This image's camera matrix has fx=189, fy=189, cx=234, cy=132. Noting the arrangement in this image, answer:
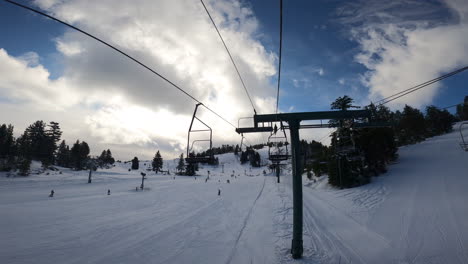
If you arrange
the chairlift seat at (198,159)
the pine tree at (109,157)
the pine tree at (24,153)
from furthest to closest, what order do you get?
the pine tree at (109,157) → the pine tree at (24,153) → the chairlift seat at (198,159)

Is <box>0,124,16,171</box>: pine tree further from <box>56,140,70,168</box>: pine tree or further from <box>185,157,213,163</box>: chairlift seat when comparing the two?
<box>185,157,213,163</box>: chairlift seat

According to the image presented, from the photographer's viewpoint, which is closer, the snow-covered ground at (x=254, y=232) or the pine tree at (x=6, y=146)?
the snow-covered ground at (x=254, y=232)

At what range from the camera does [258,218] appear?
51.6 feet

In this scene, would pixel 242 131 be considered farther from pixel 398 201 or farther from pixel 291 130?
pixel 398 201

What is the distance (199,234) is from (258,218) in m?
5.67

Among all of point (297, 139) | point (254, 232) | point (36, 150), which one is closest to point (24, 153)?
point (36, 150)

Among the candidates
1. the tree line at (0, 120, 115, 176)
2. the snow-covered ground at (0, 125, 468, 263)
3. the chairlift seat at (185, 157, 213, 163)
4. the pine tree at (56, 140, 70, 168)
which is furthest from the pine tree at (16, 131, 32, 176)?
the chairlift seat at (185, 157, 213, 163)

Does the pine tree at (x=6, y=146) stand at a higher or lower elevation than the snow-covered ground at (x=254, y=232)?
higher

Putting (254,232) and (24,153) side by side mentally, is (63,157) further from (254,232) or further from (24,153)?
(254,232)

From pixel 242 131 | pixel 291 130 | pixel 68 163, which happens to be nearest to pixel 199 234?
pixel 242 131

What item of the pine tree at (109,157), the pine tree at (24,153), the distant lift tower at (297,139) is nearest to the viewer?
the distant lift tower at (297,139)

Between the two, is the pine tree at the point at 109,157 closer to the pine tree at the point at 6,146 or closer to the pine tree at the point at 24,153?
the pine tree at the point at 24,153

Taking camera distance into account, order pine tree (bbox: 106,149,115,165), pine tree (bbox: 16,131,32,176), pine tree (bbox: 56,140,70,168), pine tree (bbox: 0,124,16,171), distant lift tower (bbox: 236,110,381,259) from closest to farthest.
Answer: distant lift tower (bbox: 236,110,381,259) → pine tree (bbox: 16,131,32,176) → pine tree (bbox: 0,124,16,171) → pine tree (bbox: 56,140,70,168) → pine tree (bbox: 106,149,115,165)

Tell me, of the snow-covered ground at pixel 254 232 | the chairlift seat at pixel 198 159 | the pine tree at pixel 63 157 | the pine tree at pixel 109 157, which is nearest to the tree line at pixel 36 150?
Answer: the pine tree at pixel 63 157
